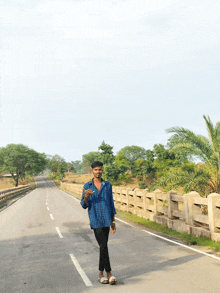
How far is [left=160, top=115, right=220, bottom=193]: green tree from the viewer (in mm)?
13445

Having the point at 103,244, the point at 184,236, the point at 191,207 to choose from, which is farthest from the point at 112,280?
the point at 191,207

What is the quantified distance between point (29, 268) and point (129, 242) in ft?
11.2

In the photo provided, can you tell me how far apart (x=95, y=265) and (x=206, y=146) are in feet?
32.7

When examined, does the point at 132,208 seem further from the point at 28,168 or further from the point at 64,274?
the point at 28,168

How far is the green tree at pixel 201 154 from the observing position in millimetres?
13445

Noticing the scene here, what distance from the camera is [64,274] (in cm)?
584

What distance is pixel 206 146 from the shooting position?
14.5m

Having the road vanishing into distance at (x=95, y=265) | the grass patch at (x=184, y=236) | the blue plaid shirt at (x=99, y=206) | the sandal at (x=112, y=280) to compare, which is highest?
the blue plaid shirt at (x=99, y=206)

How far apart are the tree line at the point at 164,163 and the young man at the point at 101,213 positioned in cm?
863

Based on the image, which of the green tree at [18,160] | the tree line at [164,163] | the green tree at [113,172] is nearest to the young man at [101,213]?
the tree line at [164,163]

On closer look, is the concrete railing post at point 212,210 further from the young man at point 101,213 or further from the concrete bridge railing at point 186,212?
the young man at point 101,213

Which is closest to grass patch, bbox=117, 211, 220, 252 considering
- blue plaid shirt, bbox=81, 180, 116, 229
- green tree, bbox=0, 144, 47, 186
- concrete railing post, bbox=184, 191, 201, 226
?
concrete railing post, bbox=184, 191, 201, 226

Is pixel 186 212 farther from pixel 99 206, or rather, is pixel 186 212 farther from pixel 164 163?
pixel 164 163

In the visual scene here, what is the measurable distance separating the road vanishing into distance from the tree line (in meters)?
4.76
